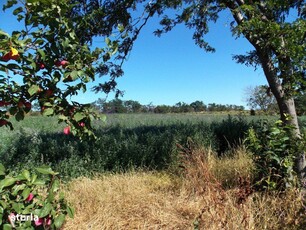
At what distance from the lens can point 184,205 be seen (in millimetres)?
3490

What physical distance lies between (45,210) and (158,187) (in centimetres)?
282

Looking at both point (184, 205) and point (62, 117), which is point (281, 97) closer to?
point (184, 205)

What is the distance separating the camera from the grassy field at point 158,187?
2.94 metres

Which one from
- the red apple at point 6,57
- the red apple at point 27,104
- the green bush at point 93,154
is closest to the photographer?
the red apple at point 6,57

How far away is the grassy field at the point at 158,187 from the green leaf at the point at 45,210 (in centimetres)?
138

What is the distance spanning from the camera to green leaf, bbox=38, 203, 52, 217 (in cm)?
162

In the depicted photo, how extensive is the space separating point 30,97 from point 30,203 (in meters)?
0.63

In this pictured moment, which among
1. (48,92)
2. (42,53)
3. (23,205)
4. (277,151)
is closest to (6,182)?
(23,205)

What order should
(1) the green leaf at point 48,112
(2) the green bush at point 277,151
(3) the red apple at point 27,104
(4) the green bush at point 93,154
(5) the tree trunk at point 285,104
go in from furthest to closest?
(4) the green bush at point 93,154
(5) the tree trunk at point 285,104
(2) the green bush at point 277,151
(3) the red apple at point 27,104
(1) the green leaf at point 48,112

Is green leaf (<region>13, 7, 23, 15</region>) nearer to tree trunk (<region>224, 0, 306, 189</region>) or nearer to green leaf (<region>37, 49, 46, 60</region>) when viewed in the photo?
green leaf (<region>37, 49, 46, 60</region>)

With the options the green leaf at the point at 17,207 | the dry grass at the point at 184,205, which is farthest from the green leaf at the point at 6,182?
the dry grass at the point at 184,205

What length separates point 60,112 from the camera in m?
1.85

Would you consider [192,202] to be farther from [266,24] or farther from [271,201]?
[266,24]
